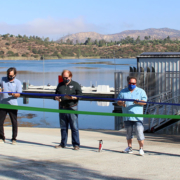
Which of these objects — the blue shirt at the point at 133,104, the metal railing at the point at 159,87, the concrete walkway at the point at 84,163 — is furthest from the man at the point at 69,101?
the metal railing at the point at 159,87

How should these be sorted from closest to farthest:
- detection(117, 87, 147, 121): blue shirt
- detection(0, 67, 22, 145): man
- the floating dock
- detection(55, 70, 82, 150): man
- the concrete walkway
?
the concrete walkway
detection(117, 87, 147, 121): blue shirt
detection(55, 70, 82, 150): man
detection(0, 67, 22, 145): man
the floating dock

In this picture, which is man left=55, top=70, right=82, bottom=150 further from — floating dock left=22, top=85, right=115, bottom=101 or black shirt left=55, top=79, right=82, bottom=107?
floating dock left=22, top=85, right=115, bottom=101

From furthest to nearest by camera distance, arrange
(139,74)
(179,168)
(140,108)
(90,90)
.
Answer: (90,90) < (139,74) < (140,108) < (179,168)

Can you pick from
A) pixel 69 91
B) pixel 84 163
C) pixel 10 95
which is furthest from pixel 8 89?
pixel 84 163

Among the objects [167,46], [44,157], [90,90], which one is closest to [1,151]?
[44,157]

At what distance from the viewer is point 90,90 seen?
27.4 m

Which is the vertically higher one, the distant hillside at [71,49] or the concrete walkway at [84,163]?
the distant hillside at [71,49]

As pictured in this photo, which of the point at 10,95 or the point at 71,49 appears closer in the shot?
the point at 10,95

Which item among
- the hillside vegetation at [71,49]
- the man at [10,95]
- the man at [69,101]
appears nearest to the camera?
the man at [69,101]

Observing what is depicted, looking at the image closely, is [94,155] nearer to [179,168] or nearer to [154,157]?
[154,157]

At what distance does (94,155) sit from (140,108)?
1244 millimetres

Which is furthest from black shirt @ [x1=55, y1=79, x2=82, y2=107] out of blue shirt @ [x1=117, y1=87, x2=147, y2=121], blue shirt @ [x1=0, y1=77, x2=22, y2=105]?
blue shirt @ [x1=0, y1=77, x2=22, y2=105]

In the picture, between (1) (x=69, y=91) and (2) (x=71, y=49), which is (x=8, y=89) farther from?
(2) (x=71, y=49)

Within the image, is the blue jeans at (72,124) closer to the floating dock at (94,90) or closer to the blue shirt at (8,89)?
the blue shirt at (8,89)
